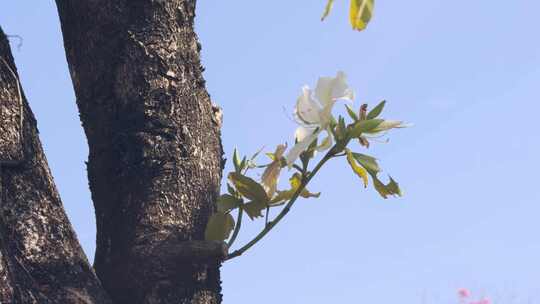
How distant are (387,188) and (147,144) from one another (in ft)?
1.27

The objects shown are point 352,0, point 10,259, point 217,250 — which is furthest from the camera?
point 217,250

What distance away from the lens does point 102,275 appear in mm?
1569

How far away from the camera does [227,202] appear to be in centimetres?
158

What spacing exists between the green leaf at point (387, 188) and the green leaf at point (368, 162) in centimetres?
2

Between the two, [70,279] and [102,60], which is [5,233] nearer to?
[70,279]

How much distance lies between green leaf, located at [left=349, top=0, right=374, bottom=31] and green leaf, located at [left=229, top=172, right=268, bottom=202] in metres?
0.46

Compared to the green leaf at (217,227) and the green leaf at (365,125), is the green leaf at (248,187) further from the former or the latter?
the green leaf at (365,125)

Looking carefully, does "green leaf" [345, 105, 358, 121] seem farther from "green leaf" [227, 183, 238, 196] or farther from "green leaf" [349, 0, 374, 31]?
"green leaf" [349, 0, 374, 31]

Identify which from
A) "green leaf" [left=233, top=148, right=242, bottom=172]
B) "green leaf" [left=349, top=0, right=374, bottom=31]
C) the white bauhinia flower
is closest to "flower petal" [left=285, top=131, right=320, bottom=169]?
the white bauhinia flower

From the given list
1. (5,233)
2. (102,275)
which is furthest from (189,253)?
(5,233)

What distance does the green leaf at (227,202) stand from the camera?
5.16 feet

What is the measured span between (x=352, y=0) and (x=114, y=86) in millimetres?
571

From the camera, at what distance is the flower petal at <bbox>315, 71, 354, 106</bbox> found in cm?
146

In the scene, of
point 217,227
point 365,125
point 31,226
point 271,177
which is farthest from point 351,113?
point 31,226
